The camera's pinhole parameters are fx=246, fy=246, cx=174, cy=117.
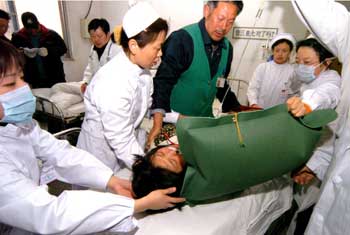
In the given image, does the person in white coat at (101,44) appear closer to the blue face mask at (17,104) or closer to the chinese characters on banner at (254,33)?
the chinese characters on banner at (254,33)

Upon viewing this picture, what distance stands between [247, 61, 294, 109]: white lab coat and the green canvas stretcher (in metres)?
1.44

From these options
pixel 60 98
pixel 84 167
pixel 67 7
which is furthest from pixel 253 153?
pixel 67 7

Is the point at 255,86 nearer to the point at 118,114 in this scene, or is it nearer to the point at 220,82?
the point at 220,82

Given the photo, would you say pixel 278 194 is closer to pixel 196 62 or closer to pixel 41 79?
pixel 196 62

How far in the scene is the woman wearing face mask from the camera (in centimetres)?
114

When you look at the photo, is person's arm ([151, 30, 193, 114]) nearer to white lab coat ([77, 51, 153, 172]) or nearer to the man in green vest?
the man in green vest

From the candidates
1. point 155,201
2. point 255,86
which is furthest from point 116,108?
point 255,86

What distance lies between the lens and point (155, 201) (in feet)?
2.97

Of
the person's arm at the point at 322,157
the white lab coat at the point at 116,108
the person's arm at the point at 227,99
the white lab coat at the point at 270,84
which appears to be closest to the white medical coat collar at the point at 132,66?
the white lab coat at the point at 116,108

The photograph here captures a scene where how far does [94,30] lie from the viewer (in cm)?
288

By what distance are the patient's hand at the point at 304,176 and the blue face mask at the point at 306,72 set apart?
20.0 inches

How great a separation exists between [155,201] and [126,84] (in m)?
0.57

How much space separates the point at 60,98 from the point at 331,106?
2685mm

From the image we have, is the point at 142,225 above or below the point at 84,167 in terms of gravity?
below
